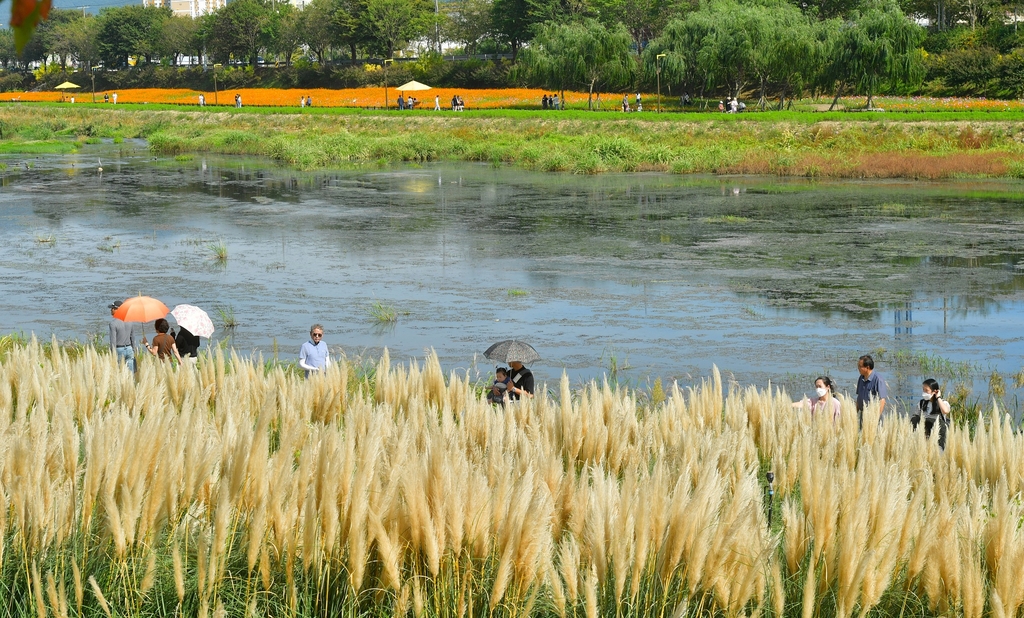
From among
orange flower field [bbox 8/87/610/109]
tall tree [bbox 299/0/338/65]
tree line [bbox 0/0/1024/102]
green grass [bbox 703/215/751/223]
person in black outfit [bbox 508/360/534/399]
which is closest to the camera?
person in black outfit [bbox 508/360/534/399]

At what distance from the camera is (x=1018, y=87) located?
2200 inches

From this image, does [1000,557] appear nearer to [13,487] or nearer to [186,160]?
[13,487]

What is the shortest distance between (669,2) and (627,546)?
83.7 meters

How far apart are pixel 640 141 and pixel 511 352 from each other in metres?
34.8

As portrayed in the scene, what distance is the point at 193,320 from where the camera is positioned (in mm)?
13062

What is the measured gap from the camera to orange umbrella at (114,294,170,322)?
43.0ft

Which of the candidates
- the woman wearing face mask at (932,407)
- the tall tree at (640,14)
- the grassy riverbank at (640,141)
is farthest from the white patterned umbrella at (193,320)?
the tall tree at (640,14)

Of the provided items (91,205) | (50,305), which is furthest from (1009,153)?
(50,305)

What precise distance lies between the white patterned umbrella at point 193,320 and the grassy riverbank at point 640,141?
29.1 metres

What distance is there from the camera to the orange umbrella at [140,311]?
13102 mm

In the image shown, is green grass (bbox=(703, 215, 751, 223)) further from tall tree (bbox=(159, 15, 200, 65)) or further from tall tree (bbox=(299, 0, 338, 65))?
tall tree (bbox=(159, 15, 200, 65))

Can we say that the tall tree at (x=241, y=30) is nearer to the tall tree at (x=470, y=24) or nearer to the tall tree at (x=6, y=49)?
the tall tree at (x=470, y=24)

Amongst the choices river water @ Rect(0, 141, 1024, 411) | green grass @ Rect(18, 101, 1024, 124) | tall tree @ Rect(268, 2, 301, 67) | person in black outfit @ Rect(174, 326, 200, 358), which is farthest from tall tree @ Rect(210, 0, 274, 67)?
person in black outfit @ Rect(174, 326, 200, 358)

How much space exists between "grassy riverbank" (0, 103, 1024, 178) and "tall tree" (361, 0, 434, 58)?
35.3 m
